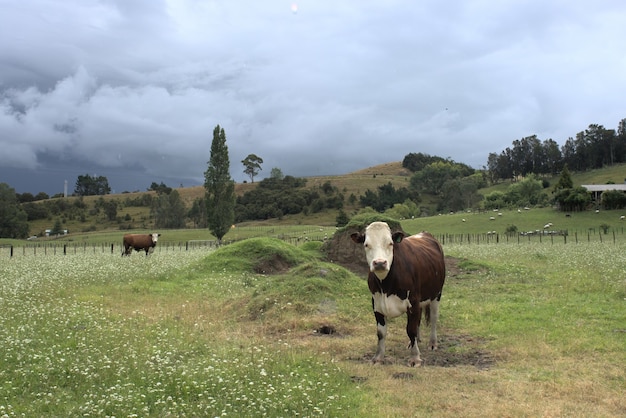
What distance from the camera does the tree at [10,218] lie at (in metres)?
96.7

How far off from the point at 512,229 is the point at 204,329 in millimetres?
61663

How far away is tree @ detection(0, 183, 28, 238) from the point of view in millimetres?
96688

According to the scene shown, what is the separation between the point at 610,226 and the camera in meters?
66.0

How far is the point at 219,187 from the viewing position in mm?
63125

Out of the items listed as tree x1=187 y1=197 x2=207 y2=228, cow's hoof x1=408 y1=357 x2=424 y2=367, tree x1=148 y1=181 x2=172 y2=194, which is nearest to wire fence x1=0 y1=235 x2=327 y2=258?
cow's hoof x1=408 y1=357 x2=424 y2=367

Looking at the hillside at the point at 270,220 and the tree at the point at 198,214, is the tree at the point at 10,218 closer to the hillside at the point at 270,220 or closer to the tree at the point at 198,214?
the hillside at the point at 270,220

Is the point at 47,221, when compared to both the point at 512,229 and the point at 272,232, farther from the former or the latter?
the point at 512,229

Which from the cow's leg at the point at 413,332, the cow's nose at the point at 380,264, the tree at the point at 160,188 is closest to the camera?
the cow's nose at the point at 380,264

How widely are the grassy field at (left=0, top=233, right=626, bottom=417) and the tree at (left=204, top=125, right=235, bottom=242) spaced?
43778 millimetres

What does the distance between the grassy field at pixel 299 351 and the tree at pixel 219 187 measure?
1724 inches

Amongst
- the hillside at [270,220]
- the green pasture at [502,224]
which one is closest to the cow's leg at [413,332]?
the green pasture at [502,224]

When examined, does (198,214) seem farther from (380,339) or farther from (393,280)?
(393,280)

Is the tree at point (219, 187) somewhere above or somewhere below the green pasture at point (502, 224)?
above

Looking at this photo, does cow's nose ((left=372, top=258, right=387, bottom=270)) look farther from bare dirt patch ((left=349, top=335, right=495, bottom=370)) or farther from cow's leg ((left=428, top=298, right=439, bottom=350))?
cow's leg ((left=428, top=298, right=439, bottom=350))
